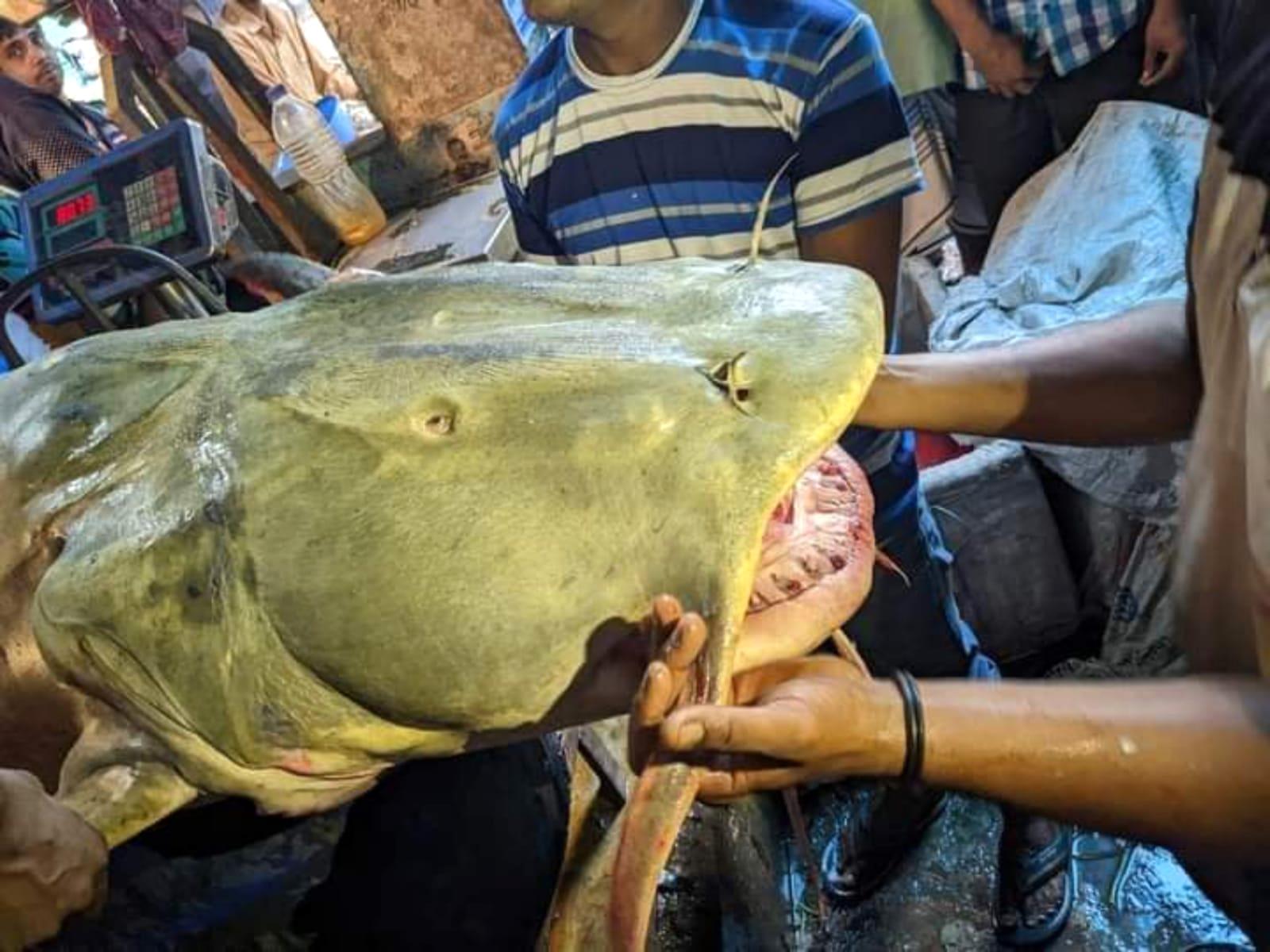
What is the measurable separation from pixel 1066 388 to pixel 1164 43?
2284 millimetres

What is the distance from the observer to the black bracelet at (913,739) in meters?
1.14

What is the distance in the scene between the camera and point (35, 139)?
452 centimetres

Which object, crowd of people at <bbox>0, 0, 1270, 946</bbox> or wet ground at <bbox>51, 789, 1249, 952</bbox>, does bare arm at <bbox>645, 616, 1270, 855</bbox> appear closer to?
crowd of people at <bbox>0, 0, 1270, 946</bbox>

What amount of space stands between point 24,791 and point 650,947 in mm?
1143

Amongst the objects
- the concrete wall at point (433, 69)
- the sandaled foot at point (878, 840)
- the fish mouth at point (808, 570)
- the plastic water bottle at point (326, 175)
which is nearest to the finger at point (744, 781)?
the fish mouth at point (808, 570)

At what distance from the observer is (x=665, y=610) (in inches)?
36.5

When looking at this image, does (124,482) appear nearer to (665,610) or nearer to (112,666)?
(112,666)

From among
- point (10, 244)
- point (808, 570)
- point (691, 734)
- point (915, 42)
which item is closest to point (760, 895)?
point (808, 570)

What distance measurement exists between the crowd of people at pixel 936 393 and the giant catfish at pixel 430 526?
89 mm

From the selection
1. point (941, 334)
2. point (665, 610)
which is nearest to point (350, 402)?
point (665, 610)

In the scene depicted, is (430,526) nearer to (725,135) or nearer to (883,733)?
(883,733)

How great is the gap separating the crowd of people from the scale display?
0.83 metres

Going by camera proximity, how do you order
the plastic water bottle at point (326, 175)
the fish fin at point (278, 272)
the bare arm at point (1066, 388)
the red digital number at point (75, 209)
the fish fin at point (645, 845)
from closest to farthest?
the fish fin at point (645, 845), the bare arm at point (1066, 388), the fish fin at point (278, 272), the red digital number at point (75, 209), the plastic water bottle at point (326, 175)

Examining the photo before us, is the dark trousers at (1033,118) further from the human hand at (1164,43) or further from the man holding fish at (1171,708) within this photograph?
the man holding fish at (1171,708)
